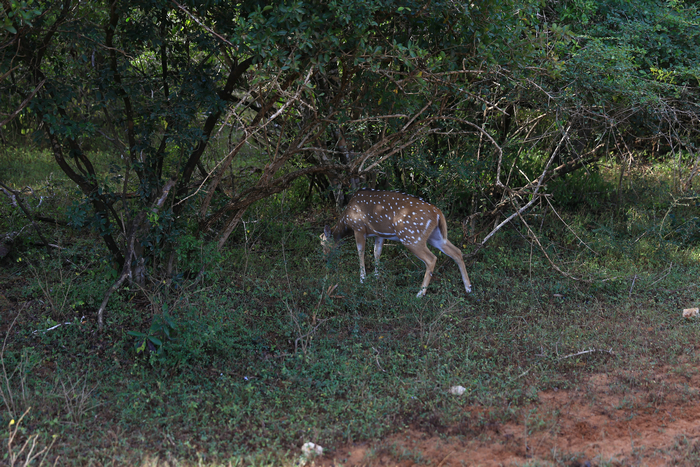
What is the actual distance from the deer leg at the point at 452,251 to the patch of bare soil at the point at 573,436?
257 cm

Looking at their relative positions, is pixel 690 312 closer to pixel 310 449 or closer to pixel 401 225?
pixel 401 225

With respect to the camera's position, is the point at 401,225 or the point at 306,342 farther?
the point at 401,225

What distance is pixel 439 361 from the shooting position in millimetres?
5160

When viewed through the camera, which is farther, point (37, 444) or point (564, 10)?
point (564, 10)

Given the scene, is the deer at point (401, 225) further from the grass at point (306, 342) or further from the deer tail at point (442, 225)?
the grass at point (306, 342)

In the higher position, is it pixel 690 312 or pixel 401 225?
pixel 401 225

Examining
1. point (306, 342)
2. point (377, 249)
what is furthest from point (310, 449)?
point (377, 249)

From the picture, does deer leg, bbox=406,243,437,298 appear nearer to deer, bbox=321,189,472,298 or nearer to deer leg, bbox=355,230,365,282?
deer, bbox=321,189,472,298

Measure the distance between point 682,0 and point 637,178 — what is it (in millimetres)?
2724

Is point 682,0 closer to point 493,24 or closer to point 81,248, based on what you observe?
point 493,24

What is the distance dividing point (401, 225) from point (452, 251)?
0.70 metres

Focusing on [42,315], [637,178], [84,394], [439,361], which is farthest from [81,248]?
[637,178]

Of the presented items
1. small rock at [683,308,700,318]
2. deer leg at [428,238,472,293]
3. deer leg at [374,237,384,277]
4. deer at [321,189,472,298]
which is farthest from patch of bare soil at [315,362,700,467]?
deer leg at [374,237,384,277]

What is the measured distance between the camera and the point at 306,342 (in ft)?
17.7
